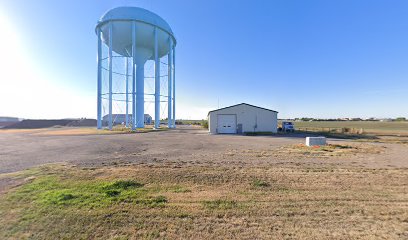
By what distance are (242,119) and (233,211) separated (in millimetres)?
24775

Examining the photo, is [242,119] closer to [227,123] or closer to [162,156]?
[227,123]

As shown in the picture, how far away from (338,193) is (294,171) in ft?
6.65

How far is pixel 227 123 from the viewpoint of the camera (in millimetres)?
27938

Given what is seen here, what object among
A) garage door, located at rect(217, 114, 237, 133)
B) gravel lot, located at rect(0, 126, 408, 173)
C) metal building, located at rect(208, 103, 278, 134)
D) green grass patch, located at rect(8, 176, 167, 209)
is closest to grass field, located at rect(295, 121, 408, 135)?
metal building, located at rect(208, 103, 278, 134)

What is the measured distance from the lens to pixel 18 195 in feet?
15.1

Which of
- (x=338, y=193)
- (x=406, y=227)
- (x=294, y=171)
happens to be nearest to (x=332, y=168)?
(x=294, y=171)

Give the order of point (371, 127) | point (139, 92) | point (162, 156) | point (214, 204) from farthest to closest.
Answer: point (371, 127) → point (139, 92) → point (162, 156) → point (214, 204)

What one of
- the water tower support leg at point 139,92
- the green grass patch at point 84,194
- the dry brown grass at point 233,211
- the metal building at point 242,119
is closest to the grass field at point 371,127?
the metal building at point 242,119

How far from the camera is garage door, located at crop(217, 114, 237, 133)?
27.8 m

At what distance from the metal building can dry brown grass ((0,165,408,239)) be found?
2182 cm

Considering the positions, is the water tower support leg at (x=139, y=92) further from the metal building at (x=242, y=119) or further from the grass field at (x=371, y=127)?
the grass field at (x=371, y=127)

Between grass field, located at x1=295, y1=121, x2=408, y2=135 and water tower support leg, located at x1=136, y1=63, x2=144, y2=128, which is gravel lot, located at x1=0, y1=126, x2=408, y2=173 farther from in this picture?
grass field, located at x1=295, y1=121, x2=408, y2=135

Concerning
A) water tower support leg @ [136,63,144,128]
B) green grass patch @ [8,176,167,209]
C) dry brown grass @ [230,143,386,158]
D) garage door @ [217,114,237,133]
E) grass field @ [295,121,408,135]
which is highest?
water tower support leg @ [136,63,144,128]

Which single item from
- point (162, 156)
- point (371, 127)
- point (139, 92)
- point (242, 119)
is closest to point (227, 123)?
point (242, 119)
